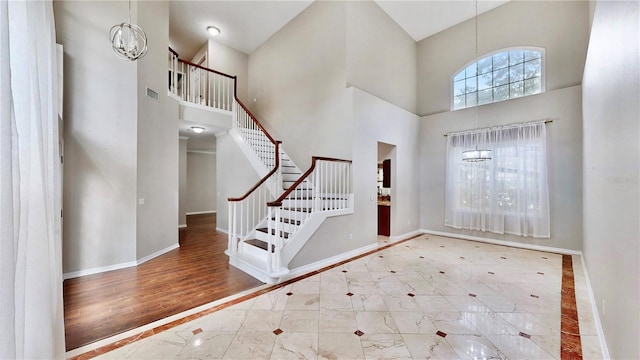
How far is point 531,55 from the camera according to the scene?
18.0 feet

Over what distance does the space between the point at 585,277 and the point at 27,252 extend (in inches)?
241

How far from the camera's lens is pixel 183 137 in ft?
25.1

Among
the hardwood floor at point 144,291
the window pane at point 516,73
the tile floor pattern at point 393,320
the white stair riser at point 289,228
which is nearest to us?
the tile floor pattern at point 393,320

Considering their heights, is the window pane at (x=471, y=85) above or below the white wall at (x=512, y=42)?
below

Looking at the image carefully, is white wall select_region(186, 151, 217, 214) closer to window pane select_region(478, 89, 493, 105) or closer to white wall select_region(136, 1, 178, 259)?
white wall select_region(136, 1, 178, 259)

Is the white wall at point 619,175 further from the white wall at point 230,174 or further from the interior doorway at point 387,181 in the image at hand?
the white wall at point 230,174

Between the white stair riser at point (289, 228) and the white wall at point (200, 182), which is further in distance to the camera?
the white wall at point (200, 182)

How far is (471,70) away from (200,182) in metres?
10.3

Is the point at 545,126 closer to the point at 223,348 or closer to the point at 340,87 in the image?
the point at 340,87

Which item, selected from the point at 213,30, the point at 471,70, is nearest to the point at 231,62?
the point at 213,30

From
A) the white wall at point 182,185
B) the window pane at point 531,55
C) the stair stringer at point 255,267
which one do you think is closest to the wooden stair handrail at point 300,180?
the stair stringer at point 255,267

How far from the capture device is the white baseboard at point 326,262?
3.76 metres

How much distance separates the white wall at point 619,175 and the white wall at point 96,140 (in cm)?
574

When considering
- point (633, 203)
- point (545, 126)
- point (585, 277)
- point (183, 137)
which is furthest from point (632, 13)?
point (183, 137)
